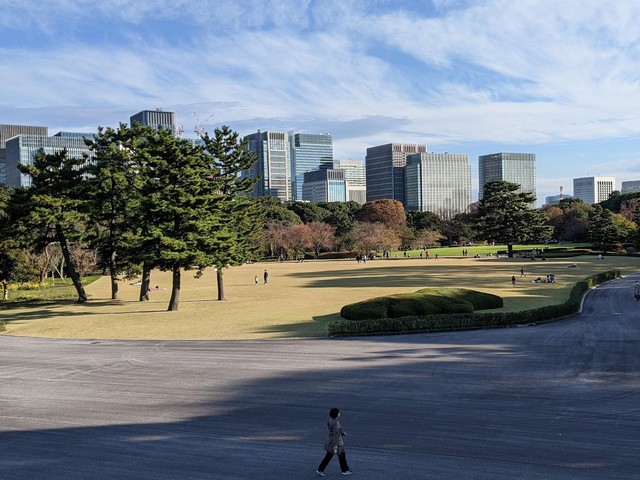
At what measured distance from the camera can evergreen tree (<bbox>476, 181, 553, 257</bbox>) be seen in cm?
8806

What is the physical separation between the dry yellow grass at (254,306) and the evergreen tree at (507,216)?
24230mm

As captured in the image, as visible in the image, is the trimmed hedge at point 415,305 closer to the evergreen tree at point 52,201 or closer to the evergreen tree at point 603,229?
the evergreen tree at point 52,201

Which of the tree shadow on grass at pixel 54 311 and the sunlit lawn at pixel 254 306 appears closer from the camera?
the sunlit lawn at pixel 254 306

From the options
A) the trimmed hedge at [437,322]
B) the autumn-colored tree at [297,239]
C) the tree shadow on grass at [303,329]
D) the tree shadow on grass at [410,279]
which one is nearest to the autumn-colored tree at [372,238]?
the autumn-colored tree at [297,239]

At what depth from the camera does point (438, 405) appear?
1522cm

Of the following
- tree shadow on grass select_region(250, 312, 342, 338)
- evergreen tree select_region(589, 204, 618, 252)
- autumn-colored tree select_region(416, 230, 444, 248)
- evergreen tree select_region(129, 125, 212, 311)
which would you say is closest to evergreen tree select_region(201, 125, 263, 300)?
evergreen tree select_region(129, 125, 212, 311)

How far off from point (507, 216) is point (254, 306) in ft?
197

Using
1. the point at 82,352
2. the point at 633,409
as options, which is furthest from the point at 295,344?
the point at 633,409

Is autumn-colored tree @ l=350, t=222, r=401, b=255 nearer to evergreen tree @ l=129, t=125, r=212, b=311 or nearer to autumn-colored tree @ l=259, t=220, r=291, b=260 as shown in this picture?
autumn-colored tree @ l=259, t=220, r=291, b=260

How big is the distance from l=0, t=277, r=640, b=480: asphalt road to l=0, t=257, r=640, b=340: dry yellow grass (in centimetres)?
467

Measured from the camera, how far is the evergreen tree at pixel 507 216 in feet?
289

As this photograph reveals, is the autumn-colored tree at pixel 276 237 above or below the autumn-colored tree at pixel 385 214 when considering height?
below

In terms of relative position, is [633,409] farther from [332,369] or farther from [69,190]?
[69,190]

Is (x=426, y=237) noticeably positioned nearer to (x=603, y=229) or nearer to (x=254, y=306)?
(x=603, y=229)
